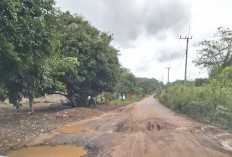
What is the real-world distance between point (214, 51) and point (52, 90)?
21578 mm

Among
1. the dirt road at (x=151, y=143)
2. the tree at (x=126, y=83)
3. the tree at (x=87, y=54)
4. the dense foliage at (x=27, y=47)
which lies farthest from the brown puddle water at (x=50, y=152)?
the tree at (x=126, y=83)

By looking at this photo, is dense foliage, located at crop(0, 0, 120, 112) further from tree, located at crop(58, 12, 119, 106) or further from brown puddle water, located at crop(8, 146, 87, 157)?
tree, located at crop(58, 12, 119, 106)

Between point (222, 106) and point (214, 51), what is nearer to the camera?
point (222, 106)

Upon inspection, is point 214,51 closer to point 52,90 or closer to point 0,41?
point 52,90

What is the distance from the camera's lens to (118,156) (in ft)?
20.4

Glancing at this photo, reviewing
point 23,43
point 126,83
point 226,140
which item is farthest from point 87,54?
point 126,83

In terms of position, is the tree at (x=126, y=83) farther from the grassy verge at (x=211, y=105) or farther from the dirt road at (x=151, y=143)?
the dirt road at (x=151, y=143)

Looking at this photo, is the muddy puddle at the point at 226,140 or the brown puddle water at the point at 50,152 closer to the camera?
the brown puddle water at the point at 50,152

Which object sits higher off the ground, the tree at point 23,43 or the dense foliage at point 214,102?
the tree at point 23,43

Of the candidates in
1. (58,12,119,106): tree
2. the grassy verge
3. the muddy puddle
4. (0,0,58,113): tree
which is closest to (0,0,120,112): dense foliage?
(0,0,58,113): tree

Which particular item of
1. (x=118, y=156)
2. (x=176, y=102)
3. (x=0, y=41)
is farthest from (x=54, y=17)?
(x=176, y=102)

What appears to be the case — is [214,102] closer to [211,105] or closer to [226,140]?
[211,105]

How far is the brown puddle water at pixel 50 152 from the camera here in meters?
6.63

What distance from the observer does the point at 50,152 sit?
693 centimetres
